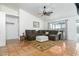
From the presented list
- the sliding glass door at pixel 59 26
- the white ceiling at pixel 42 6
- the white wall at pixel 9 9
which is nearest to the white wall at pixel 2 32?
the white wall at pixel 9 9

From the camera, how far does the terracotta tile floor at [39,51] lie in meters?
2.20

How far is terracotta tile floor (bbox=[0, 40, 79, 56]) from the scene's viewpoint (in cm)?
220

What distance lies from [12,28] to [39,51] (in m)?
0.81

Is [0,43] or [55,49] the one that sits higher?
[0,43]

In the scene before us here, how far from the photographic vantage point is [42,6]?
229 centimetres

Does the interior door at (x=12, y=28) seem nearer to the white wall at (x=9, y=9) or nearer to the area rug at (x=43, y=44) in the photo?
the white wall at (x=9, y=9)

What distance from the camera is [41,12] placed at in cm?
231

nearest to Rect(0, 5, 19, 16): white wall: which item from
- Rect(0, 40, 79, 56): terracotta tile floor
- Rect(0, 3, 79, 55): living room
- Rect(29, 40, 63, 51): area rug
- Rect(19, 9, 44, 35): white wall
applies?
Rect(0, 3, 79, 55): living room

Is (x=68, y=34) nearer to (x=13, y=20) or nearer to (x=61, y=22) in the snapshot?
(x=61, y=22)

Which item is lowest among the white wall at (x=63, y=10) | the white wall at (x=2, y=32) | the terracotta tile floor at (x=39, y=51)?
the terracotta tile floor at (x=39, y=51)

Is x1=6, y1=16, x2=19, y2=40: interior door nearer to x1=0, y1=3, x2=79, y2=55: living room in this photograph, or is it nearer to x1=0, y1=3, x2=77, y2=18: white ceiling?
x1=0, y1=3, x2=79, y2=55: living room

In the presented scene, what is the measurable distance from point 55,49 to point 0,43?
1241 millimetres

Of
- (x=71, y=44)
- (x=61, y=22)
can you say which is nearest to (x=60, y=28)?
(x=61, y=22)

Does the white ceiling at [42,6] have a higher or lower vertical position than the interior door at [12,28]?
higher
